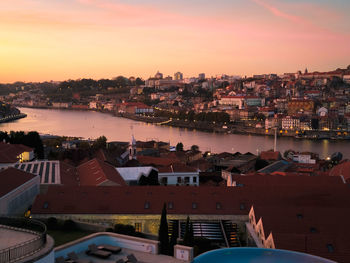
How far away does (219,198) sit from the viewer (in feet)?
11.5

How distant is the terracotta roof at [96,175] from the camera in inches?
165

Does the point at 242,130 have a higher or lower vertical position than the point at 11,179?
lower

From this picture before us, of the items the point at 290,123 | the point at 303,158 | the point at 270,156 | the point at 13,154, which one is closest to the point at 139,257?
the point at 13,154

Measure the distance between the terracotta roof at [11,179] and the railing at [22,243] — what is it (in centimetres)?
180

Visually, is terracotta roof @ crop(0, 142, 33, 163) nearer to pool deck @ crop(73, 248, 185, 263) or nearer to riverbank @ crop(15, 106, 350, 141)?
pool deck @ crop(73, 248, 185, 263)

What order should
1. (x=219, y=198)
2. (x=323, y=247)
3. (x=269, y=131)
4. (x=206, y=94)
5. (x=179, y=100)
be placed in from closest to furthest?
(x=323, y=247)
(x=219, y=198)
(x=269, y=131)
(x=179, y=100)
(x=206, y=94)

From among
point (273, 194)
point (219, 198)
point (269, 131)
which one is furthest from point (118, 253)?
point (269, 131)

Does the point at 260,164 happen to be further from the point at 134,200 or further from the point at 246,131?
the point at 246,131

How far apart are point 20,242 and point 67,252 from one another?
622 millimetres

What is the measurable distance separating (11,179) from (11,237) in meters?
2.38

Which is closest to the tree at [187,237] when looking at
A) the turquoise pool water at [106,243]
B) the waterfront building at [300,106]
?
the turquoise pool water at [106,243]

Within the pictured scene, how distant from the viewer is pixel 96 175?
14.6ft

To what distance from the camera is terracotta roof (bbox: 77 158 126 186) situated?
418 centimetres

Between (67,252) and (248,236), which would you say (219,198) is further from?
(67,252)
